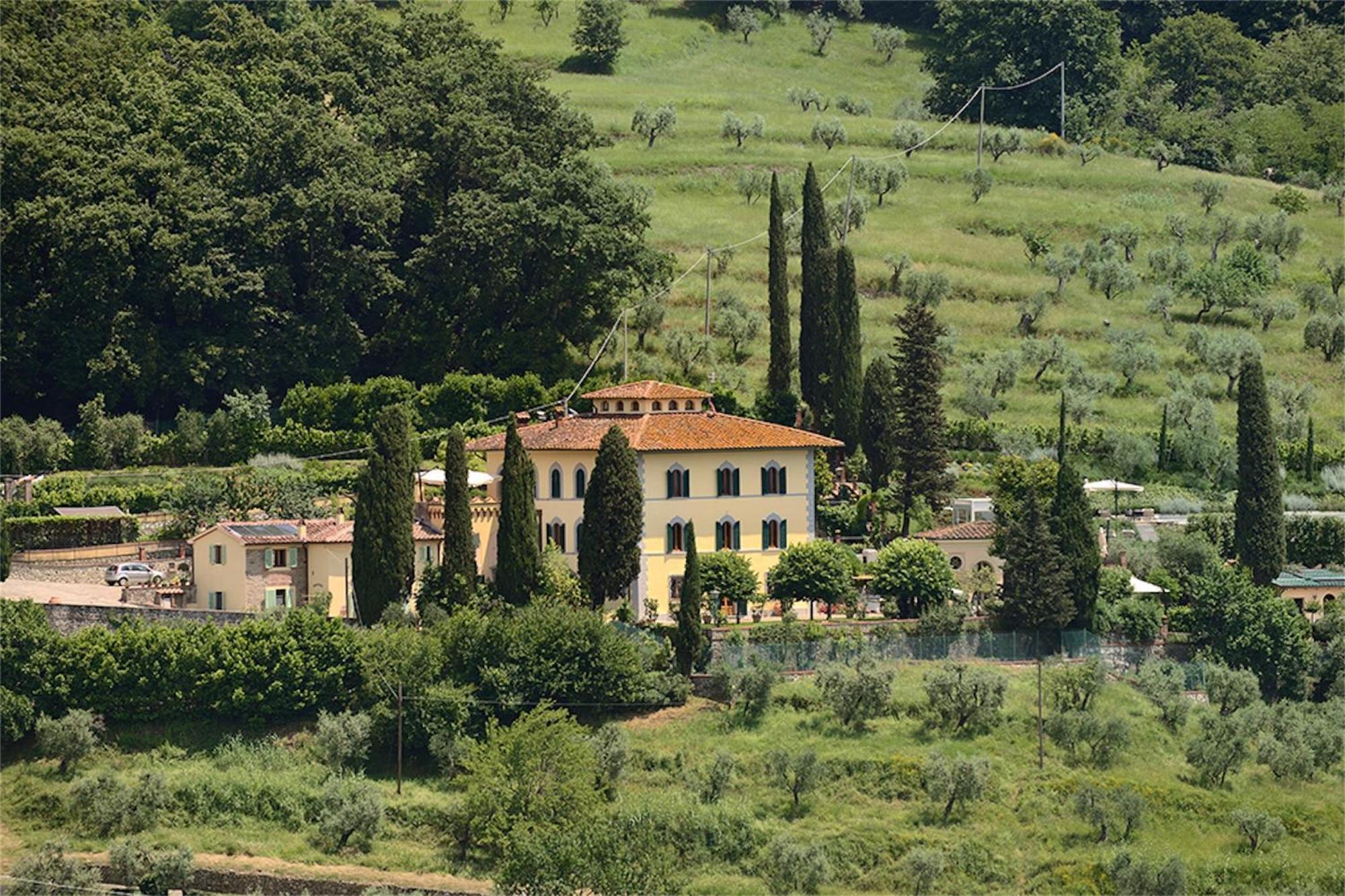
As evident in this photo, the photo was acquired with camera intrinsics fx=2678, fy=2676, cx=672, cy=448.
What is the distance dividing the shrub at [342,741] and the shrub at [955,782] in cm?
1342

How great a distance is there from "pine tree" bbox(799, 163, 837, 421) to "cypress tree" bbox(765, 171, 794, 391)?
1.72ft

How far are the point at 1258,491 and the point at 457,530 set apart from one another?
75.3 ft

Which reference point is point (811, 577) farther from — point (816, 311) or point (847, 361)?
point (816, 311)

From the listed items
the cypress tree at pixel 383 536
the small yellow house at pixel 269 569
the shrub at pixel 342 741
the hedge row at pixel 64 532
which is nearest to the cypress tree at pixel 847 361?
the small yellow house at pixel 269 569

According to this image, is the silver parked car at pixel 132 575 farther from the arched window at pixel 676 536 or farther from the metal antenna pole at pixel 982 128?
the metal antenna pole at pixel 982 128

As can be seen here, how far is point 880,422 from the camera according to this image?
79.6m

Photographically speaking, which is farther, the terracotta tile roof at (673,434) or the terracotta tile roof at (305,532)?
the terracotta tile roof at (673,434)

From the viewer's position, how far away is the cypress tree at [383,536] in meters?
67.1

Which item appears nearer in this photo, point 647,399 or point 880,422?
point 647,399

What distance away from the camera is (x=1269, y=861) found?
6194cm

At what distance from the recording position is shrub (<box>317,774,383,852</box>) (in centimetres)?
6081

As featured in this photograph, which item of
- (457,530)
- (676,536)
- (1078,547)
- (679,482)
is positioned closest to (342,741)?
(457,530)

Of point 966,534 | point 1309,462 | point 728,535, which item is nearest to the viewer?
point 728,535

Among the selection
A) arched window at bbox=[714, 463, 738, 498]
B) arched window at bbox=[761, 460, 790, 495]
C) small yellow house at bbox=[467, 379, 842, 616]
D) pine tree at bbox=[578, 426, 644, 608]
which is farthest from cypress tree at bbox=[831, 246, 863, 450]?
pine tree at bbox=[578, 426, 644, 608]
